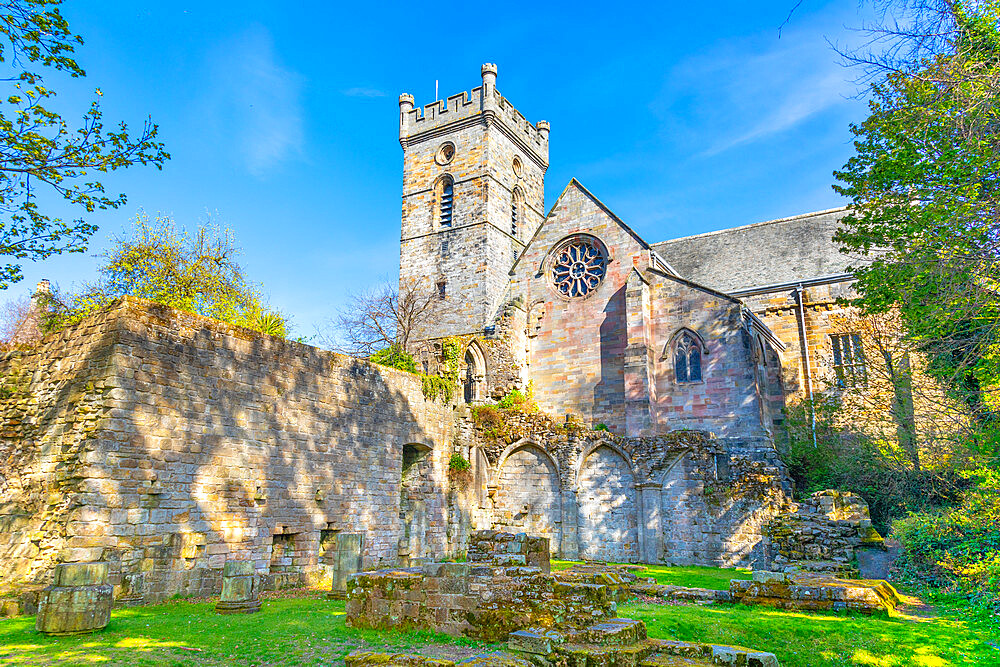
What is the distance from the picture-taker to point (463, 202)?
3800 cm

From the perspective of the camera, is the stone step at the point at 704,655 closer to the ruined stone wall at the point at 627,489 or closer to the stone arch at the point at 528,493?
the ruined stone wall at the point at 627,489

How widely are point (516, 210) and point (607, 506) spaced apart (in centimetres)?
2453

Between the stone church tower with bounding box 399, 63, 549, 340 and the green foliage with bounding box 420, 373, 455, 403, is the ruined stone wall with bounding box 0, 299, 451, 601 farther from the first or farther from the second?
the stone church tower with bounding box 399, 63, 549, 340

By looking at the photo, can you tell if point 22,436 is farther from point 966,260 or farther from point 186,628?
point 966,260

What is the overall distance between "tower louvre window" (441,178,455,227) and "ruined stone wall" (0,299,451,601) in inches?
927

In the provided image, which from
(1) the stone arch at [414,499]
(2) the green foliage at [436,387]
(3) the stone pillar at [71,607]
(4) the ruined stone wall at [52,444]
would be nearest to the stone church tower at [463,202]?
(2) the green foliage at [436,387]

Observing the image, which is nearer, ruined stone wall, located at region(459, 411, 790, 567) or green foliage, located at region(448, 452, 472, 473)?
ruined stone wall, located at region(459, 411, 790, 567)

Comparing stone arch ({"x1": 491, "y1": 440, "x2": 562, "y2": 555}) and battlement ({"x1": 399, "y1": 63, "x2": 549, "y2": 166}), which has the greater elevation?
battlement ({"x1": 399, "y1": 63, "x2": 549, "y2": 166})

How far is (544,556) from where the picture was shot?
40.4ft

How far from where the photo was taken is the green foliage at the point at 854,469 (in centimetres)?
1641

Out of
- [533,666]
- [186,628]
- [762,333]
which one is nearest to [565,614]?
[533,666]

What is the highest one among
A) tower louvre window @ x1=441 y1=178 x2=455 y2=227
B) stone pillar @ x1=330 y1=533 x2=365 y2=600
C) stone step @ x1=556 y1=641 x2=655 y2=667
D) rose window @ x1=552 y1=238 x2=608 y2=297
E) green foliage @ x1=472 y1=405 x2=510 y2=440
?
tower louvre window @ x1=441 y1=178 x2=455 y2=227

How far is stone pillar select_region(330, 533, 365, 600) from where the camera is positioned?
39.8 ft

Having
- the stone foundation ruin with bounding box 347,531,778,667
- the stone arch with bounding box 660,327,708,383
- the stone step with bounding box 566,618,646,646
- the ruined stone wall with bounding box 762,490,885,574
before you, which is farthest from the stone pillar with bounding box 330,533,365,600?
the stone arch with bounding box 660,327,708,383
